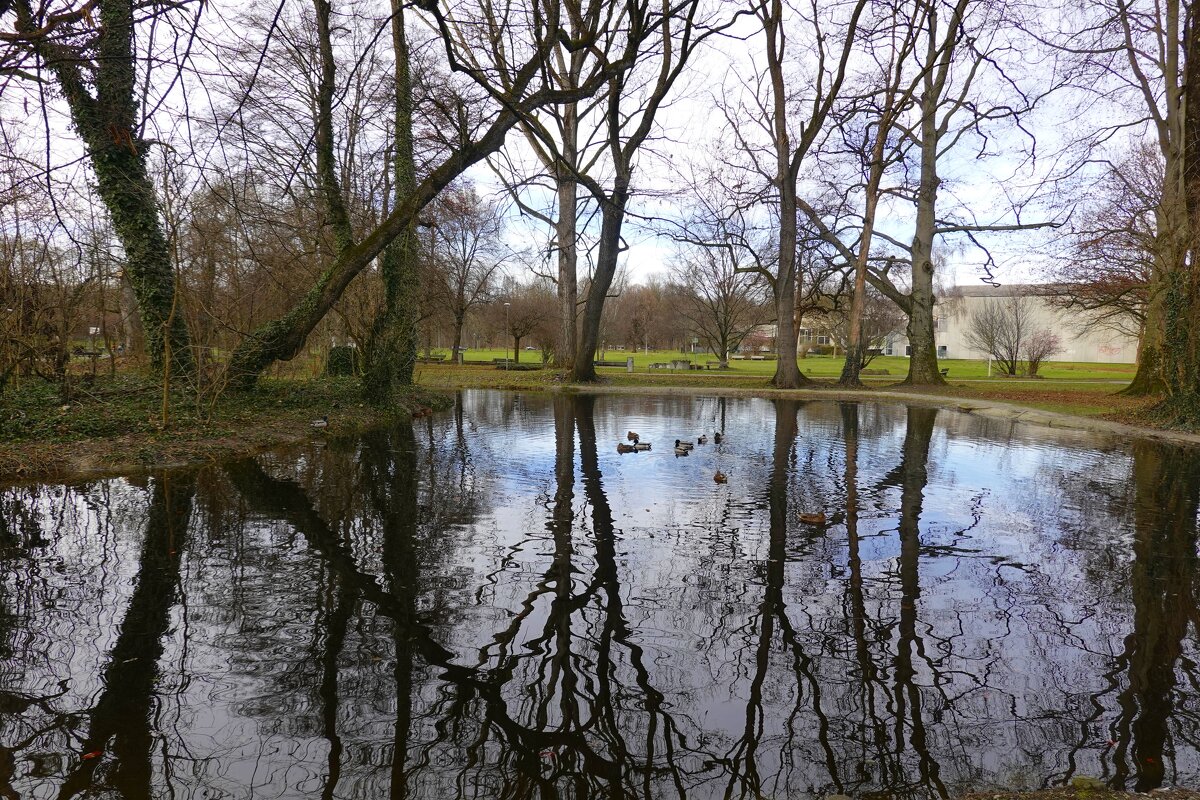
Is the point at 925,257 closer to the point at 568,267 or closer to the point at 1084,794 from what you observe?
the point at 568,267

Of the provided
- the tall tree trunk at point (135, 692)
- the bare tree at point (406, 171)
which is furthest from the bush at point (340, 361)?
the tall tree trunk at point (135, 692)

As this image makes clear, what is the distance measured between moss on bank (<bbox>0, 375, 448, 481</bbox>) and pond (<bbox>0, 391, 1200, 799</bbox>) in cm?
91

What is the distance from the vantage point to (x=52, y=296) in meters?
11.4

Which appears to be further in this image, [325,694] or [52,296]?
[52,296]

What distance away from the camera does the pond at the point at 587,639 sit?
327cm

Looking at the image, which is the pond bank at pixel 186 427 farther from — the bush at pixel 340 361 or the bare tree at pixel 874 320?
the bare tree at pixel 874 320

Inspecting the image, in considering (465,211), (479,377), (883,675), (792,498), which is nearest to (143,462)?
(792,498)

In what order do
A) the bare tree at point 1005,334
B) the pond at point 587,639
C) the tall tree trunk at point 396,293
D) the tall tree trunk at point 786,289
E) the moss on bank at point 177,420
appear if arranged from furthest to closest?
the bare tree at point 1005,334, the tall tree trunk at point 786,289, the tall tree trunk at point 396,293, the moss on bank at point 177,420, the pond at point 587,639

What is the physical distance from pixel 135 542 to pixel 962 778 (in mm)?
6634

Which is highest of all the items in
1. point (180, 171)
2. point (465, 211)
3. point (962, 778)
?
point (465, 211)

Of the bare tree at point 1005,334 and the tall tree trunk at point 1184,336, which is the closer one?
the tall tree trunk at point 1184,336

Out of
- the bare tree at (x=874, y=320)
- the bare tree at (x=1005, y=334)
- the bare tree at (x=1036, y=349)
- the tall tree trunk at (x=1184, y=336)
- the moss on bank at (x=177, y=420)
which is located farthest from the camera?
the bare tree at (x=874, y=320)

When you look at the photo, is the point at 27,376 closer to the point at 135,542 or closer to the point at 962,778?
the point at 135,542

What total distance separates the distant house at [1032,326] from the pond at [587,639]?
46.0 meters
